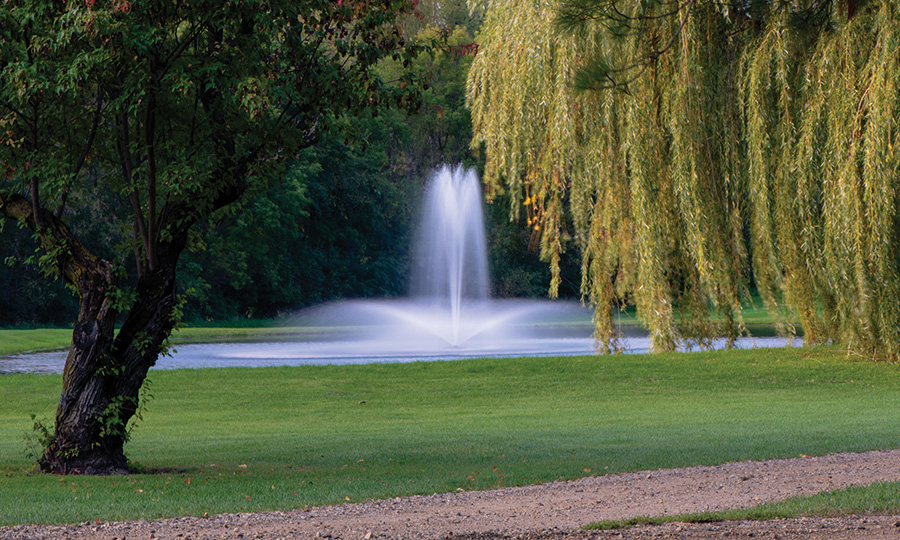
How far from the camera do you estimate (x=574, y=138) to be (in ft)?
40.5

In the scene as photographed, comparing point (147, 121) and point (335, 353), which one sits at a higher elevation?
point (147, 121)

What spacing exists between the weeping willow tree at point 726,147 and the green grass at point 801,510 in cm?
606

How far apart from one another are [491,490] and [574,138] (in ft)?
23.0

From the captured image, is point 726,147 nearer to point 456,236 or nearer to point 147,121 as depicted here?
point 147,121

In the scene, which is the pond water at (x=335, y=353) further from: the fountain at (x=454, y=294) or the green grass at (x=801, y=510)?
the green grass at (x=801, y=510)

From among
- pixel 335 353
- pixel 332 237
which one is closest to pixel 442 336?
pixel 335 353

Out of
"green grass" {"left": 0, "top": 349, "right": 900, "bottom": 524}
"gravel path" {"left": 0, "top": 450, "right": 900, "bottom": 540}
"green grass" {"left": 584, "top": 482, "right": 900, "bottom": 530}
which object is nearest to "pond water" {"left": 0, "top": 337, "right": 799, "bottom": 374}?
"green grass" {"left": 0, "top": 349, "right": 900, "bottom": 524}

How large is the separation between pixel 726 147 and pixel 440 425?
5.27 meters

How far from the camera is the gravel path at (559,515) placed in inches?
195

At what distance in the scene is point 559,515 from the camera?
5.45 metres

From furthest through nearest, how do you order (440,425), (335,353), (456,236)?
(456,236), (335,353), (440,425)

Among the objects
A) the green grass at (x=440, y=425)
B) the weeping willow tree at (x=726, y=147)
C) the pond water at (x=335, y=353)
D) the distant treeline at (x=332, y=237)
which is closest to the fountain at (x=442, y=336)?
the pond water at (x=335, y=353)

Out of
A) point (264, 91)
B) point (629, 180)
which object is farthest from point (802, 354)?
point (264, 91)

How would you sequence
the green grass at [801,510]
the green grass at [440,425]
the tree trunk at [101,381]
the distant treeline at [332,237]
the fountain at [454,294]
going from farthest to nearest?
the distant treeline at [332,237]
the fountain at [454,294]
the tree trunk at [101,381]
the green grass at [440,425]
the green grass at [801,510]
